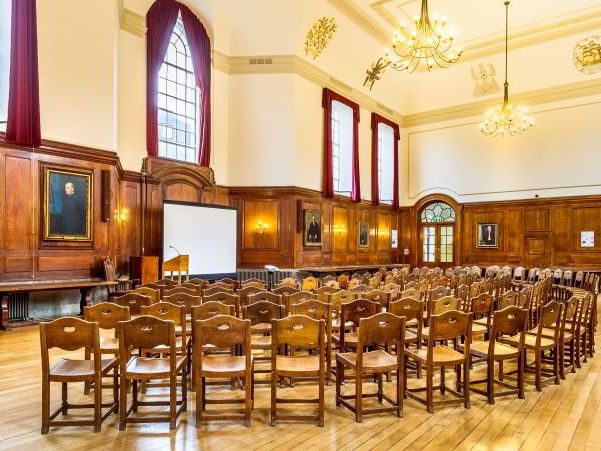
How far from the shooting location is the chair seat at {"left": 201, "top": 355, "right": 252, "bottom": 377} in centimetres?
349

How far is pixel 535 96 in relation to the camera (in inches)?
637

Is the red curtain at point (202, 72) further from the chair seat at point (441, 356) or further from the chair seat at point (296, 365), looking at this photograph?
the chair seat at point (441, 356)

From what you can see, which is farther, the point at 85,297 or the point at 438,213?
the point at 438,213

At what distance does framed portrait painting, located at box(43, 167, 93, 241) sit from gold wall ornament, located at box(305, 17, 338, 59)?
7942 mm

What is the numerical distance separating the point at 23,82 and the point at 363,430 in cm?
814

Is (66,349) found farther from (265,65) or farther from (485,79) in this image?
(485,79)

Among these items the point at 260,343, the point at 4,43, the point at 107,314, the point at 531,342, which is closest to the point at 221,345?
the point at 260,343

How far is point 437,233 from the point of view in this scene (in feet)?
60.2

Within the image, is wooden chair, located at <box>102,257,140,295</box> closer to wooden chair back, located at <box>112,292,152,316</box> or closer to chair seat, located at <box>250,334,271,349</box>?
wooden chair back, located at <box>112,292,152,316</box>

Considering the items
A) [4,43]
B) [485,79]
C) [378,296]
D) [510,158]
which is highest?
[485,79]

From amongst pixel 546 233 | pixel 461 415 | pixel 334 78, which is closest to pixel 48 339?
pixel 461 415

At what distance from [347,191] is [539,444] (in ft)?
43.3

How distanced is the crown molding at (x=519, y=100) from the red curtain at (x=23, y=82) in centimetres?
1459

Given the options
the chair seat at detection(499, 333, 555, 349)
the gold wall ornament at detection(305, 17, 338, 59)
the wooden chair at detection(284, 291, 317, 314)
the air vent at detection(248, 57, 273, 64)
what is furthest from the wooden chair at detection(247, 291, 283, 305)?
the gold wall ornament at detection(305, 17, 338, 59)
